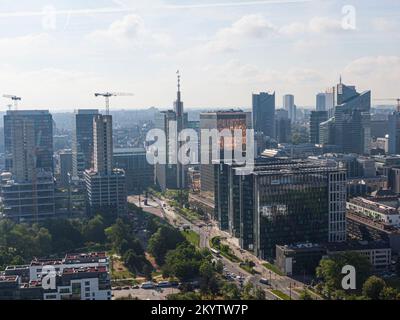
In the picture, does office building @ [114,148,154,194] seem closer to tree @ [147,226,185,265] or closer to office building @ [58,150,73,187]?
office building @ [58,150,73,187]

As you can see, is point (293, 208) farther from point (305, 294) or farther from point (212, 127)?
point (212, 127)

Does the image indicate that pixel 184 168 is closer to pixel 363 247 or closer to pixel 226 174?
pixel 226 174

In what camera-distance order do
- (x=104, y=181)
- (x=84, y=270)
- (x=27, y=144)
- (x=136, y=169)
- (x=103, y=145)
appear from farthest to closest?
(x=136, y=169)
(x=27, y=144)
(x=103, y=145)
(x=104, y=181)
(x=84, y=270)

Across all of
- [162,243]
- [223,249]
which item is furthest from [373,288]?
[162,243]

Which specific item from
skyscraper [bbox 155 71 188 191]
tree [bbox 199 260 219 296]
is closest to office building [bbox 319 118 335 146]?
skyscraper [bbox 155 71 188 191]

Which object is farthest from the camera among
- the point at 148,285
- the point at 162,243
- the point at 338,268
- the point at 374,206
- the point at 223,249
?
the point at 374,206

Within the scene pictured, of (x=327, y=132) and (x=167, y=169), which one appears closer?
(x=167, y=169)

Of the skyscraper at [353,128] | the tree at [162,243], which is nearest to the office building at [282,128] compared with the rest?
the skyscraper at [353,128]

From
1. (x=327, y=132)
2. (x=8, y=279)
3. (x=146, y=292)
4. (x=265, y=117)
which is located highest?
(x=265, y=117)
